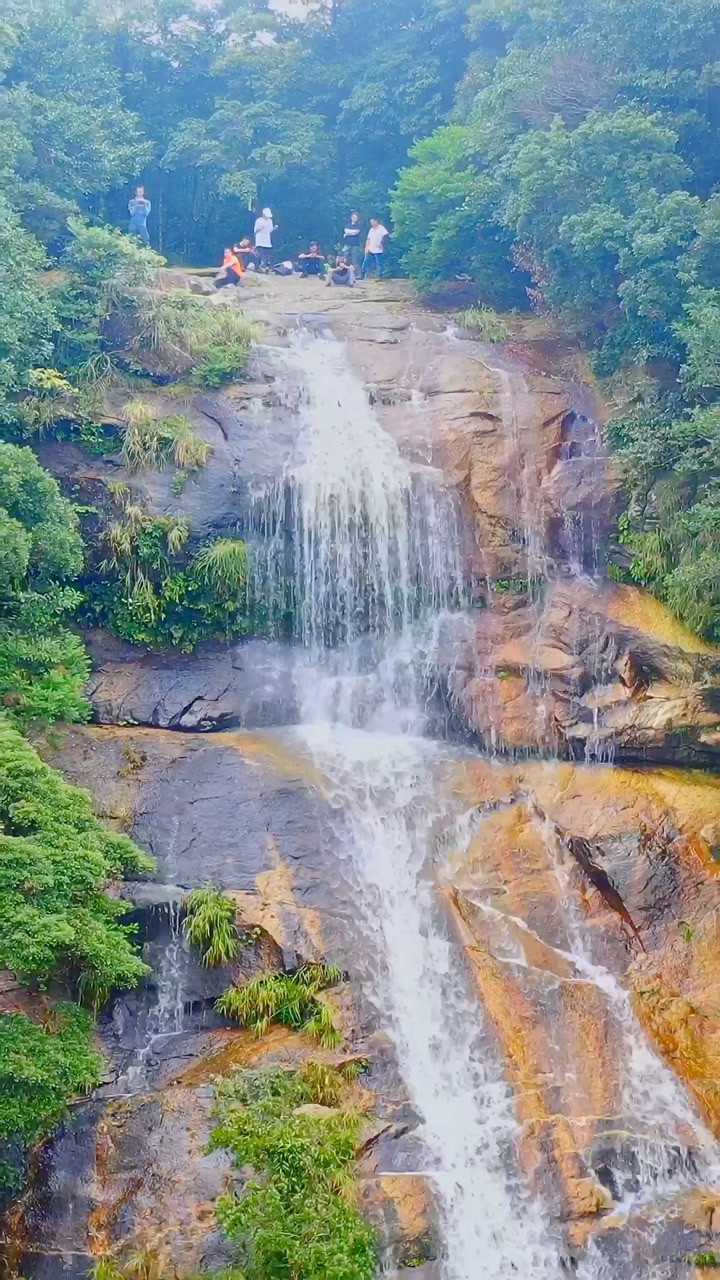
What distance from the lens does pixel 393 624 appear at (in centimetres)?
1397

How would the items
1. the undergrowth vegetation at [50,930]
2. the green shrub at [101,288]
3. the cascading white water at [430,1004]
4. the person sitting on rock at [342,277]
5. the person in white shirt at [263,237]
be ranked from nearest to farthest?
the undergrowth vegetation at [50,930]
the cascading white water at [430,1004]
the green shrub at [101,288]
the person sitting on rock at [342,277]
the person in white shirt at [263,237]

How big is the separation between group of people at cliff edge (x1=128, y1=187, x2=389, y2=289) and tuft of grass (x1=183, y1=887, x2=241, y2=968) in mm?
13678

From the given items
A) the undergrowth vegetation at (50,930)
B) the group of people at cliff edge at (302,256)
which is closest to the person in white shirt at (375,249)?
the group of people at cliff edge at (302,256)

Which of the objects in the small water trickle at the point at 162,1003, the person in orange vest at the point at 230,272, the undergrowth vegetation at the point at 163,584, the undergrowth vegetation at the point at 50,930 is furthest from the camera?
the person in orange vest at the point at 230,272

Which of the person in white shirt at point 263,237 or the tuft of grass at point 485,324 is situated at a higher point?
the person in white shirt at point 263,237

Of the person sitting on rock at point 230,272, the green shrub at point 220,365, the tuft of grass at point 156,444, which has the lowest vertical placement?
the tuft of grass at point 156,444

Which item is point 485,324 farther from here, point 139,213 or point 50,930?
point 50,930

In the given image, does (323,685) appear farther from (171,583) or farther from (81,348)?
(81,348)

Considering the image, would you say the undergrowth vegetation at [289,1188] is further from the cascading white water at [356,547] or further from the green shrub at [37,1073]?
the cascading white water at [356,547]

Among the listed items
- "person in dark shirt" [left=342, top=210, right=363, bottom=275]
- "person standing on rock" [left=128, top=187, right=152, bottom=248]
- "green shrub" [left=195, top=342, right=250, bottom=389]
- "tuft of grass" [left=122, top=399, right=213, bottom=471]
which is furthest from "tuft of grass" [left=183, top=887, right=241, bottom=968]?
"person in dark shirt" [left=342, top=210, right=363, bottom=275]

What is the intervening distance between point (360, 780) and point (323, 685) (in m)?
1.97

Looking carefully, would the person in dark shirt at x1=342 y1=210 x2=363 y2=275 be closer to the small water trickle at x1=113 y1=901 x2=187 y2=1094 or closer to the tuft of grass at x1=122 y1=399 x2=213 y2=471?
the tuft of grass at x1=122 y1=399 x2=213 y2=471

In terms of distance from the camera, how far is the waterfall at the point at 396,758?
8633 millimetres

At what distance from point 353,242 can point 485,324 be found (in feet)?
21.0
